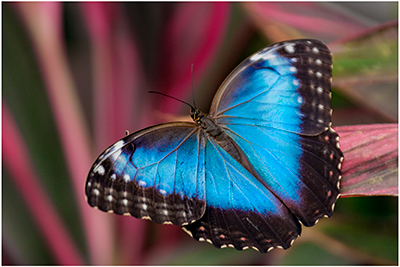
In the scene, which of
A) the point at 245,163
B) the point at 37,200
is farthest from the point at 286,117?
the point at 37,200

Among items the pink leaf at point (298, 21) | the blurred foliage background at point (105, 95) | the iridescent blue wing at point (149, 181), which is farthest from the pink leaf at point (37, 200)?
the pink leaf at point (298, 21)

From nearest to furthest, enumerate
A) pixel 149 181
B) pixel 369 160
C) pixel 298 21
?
pixel 369 160
pixel 149 181
pixel 298 21

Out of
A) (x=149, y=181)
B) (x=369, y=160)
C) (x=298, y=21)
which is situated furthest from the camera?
(x=298, y=21)

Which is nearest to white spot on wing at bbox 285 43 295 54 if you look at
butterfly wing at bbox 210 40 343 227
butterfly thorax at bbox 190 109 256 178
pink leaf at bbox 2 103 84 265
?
butterfly wing at bbox 210 40 343 227

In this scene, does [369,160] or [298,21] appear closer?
[369,160]

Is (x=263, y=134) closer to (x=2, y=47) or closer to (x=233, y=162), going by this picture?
(x=233, y=162)

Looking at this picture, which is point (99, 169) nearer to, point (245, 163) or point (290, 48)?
point (245, 163)
